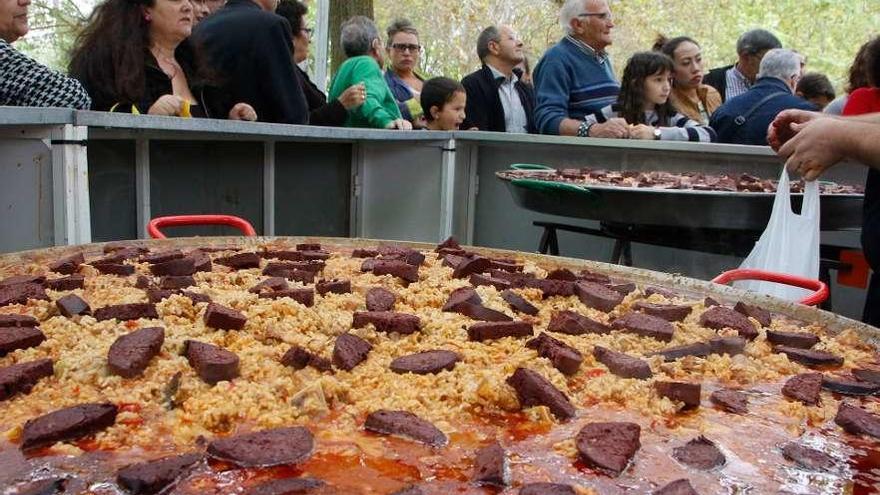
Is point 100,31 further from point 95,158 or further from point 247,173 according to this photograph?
point 247,173

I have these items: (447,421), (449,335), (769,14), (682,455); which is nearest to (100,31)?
(449,335)

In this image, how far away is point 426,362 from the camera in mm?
1605

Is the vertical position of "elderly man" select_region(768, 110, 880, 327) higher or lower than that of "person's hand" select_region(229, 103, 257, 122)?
lower

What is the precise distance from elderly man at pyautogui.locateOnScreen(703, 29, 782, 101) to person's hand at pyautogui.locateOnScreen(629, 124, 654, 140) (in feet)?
5.76

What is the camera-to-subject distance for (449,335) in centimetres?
185

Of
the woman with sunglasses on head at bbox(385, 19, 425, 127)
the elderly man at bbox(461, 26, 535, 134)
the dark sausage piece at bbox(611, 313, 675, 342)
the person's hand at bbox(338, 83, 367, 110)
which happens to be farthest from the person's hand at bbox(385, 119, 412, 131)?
the dark sausage piece at bbox(611, 313, 675, 342)

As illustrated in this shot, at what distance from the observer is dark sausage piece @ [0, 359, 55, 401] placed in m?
1.38

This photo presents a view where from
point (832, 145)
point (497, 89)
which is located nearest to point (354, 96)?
point (497, 89)

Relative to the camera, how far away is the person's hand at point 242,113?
15.4ft

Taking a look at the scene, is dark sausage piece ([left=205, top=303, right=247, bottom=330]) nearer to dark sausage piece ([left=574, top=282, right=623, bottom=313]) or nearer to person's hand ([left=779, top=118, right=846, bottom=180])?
dark sausage piece ([left=574, top=282, right=623, bottom=313])

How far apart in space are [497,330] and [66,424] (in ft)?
3.05

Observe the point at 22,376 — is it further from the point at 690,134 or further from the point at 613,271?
the point at 690,134

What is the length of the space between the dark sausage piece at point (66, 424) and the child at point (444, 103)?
549cm

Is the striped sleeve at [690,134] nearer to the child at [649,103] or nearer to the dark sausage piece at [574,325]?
the child at [649,103]
